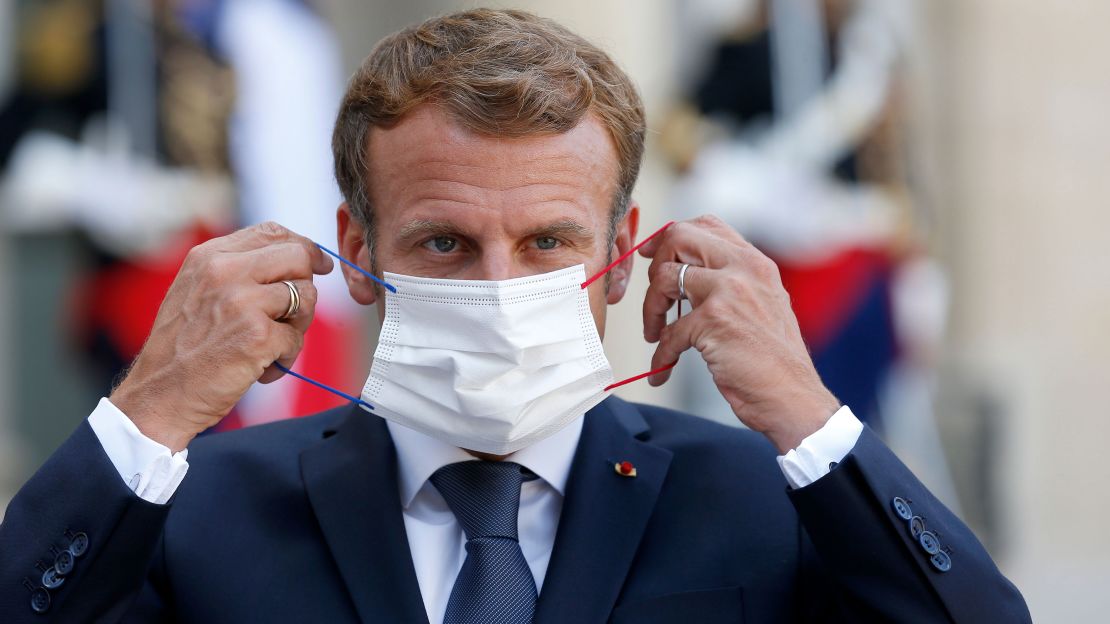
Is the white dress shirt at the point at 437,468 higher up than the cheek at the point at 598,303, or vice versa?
the cheek at the point at 598,303

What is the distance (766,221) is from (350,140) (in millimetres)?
5267

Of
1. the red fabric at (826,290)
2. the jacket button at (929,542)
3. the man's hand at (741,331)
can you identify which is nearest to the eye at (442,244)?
the man's hand at (741,331)

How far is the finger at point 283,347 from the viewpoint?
2.79 m

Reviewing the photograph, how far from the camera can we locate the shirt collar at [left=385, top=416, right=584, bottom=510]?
2.97 metres

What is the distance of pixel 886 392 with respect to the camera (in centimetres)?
841

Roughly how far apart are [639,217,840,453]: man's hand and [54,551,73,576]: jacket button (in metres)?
1.20

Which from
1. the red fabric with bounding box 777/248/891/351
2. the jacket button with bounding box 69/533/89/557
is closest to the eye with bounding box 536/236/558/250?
the jacket button with bounding box 69/533/89/557

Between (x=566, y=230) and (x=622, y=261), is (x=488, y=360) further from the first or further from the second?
(x=622, y=261)

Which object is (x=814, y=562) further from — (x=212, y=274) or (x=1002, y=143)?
(x=1002, y=143)

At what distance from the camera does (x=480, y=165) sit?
2.87 metres

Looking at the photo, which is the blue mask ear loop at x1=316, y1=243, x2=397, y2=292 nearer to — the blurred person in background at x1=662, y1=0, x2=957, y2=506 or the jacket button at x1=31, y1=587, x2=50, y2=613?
the jacket button at x1=31, y1=587, x2=50, y2=613

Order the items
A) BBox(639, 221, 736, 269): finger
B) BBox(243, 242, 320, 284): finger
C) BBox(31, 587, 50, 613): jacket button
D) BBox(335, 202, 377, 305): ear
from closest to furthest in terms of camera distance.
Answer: BBox(31, 587, 50, 613): jacket button
BBox(243, 242, 320, 284): finger
BBox(639, 221, 736, 269): finger
BBox(335, 202, 377, 305): ear

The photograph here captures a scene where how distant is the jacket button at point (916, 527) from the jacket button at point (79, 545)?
1.53 m

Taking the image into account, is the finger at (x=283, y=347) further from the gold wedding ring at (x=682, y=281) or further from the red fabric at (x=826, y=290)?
the red fabric at (x=826, y=290)
